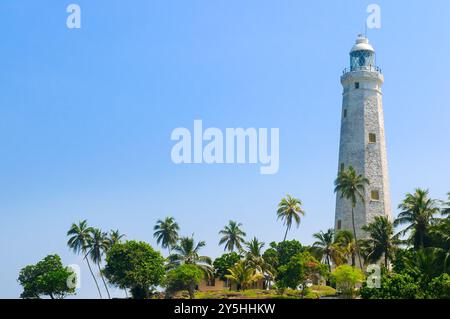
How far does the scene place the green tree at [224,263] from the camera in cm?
9975

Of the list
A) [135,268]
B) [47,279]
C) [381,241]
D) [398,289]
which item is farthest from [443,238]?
[47,279]

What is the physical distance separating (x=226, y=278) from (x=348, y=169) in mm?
26328

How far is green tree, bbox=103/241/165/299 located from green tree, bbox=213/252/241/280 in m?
14.1

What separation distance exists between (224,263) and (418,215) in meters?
35.5

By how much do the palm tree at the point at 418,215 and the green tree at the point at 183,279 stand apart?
89.0ft

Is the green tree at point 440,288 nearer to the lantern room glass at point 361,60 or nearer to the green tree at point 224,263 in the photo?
the lantern room glass at point 361,60

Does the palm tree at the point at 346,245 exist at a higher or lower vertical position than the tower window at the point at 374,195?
lower

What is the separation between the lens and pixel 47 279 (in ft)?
309

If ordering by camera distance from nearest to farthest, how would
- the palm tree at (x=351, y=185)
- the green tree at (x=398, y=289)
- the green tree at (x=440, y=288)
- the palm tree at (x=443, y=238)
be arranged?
1. the green tree at (x=440, y=288)
2. the green tree at (x=398, y=289)
3. the palm tree at (x=443, y=238)
4. the palm tree at (x=351, y=185)

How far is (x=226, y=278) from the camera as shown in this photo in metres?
101

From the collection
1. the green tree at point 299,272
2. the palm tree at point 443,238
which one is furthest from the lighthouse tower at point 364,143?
the palm tree at point 443,238

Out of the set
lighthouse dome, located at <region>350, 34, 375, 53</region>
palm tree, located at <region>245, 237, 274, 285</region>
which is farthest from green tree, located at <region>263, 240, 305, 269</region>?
lighthouse dome, located at <region>350, 34, 375, 53</region>

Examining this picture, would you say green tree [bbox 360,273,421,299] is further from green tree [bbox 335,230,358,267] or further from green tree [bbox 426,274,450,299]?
green tree [bbox 335,230,358,267]
